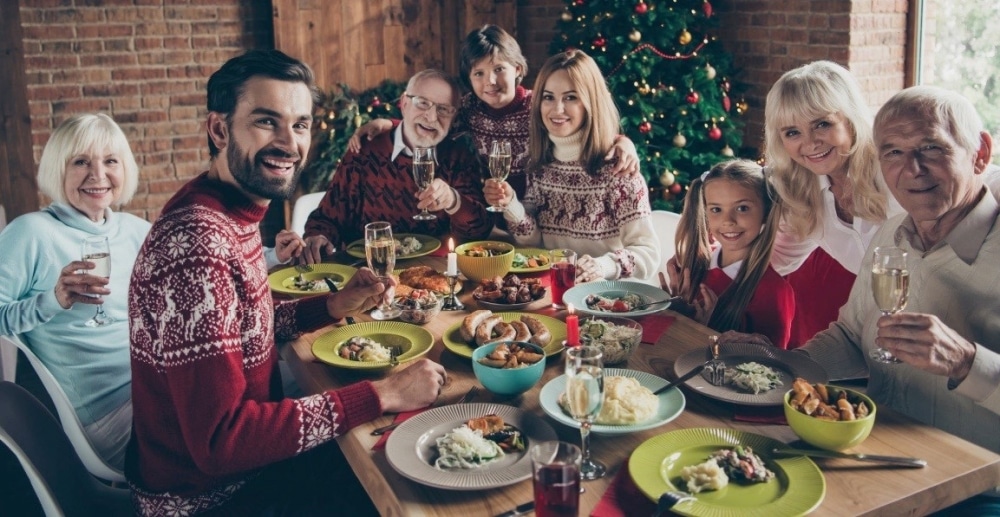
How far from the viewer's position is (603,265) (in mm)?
2770

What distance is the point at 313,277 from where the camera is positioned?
2.71m

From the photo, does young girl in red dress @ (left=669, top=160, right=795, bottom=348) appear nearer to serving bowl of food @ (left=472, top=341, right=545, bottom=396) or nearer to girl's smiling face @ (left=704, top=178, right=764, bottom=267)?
girl's smiling face @ (left=704, top=178, right=764, bottom=267)

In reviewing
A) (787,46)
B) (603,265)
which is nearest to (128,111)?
(603,265)

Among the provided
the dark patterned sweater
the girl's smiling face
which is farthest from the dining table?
the dark patterned sweater

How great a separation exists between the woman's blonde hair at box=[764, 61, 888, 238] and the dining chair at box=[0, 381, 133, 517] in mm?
1984

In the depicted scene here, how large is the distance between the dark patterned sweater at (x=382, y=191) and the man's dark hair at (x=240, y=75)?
4.07 feet

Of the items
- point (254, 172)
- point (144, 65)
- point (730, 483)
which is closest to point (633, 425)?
point (730, 483)

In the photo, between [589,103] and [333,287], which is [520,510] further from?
[589,103]

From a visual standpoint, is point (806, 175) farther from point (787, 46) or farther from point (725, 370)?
point (787, 46)

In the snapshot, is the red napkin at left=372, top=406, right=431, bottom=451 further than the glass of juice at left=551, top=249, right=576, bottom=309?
No

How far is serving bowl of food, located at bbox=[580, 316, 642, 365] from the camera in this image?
1986 millimetres

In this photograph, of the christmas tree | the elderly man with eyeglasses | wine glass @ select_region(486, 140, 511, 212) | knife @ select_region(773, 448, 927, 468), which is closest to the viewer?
knife @ select_region(773, 448, 927, 468)

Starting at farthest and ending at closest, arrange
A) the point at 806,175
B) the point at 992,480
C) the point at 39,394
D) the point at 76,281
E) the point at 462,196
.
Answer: the point at 39,394 < the point at 462,196 < the point at 806,175 < the point at 76,281 < the point at 992,480

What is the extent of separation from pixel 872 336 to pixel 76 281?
1.95 meters
